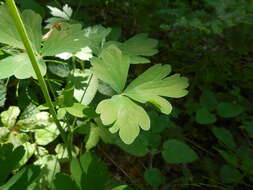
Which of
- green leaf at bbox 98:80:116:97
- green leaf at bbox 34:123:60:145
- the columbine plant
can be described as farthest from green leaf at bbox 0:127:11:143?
green leaf at bbox 98:80:116:97

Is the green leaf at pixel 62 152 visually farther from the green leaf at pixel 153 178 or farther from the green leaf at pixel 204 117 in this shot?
the green leaf at pixel 204 117

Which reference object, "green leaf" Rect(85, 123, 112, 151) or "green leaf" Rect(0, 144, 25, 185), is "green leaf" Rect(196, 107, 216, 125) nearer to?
"green leaf" Rect(85, 123, 112, 151)

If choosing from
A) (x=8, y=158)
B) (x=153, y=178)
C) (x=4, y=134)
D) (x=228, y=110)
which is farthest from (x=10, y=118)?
(x=228, y=110)

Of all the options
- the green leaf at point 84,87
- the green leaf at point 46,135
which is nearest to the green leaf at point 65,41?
the green leaf at point 84,87

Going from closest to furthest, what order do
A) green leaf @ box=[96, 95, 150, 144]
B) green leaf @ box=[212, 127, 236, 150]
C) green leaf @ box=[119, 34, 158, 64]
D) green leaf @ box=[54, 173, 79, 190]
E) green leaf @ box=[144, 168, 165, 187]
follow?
green leaf @ box=[96, 95, 150, 144] → green leaf @ box=[54, 173, 79, 190] → green leaf @ box=[119, 34, 158, 64] → green leaf @ box=[144, 168, 165, 187] → green leaf @ box=[212, 127, 236, 150]

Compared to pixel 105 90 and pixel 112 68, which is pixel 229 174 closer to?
pixel 105 90

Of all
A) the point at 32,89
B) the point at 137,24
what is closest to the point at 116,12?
the point at 137,24
